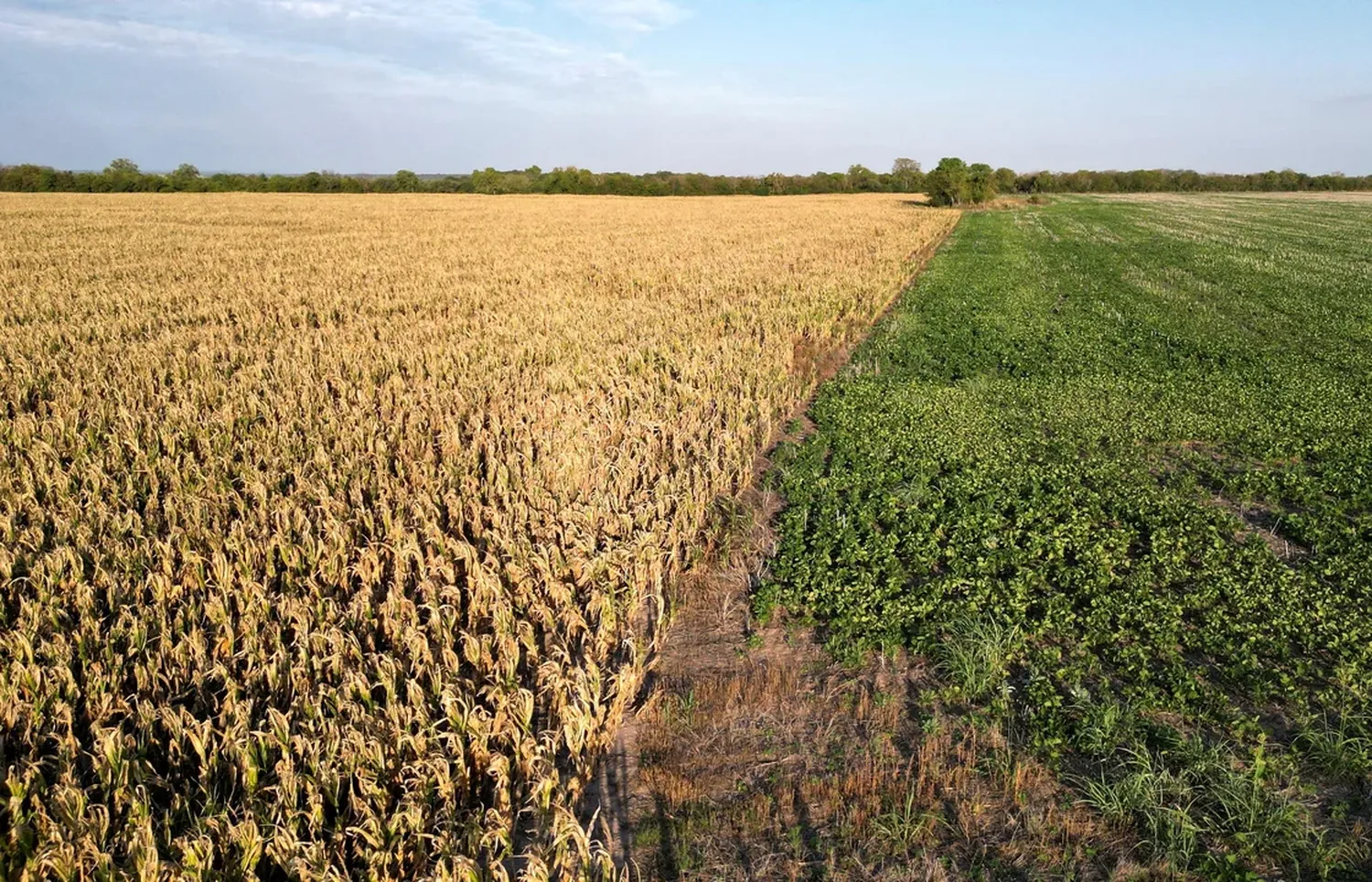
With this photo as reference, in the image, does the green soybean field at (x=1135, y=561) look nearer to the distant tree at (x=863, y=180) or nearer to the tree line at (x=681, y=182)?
the tree line at (x=681, y=182)

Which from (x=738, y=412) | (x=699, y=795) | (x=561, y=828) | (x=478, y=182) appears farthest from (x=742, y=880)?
(x=478, y=182)

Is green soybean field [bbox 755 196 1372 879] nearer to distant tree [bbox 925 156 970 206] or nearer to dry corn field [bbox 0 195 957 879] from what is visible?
dry corn field [bbox 0 195 957 879]

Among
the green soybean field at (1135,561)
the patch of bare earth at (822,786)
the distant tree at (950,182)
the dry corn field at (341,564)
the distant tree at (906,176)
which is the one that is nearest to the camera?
the dry corn field at (341,564)

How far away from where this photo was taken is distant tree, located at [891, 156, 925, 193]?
380 feet

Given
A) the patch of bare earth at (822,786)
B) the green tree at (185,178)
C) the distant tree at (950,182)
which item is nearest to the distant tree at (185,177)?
the green tree at (185,178)

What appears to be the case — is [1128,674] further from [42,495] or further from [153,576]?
[42,495]

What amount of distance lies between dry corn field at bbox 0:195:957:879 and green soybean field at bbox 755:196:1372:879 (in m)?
1.57

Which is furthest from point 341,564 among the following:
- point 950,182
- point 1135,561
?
point 950,182

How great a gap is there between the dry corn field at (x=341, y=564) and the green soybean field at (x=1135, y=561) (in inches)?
61.9

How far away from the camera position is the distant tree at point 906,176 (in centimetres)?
11594

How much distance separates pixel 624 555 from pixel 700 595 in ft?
2.72

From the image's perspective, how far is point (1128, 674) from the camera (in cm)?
502

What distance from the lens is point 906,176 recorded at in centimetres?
11638

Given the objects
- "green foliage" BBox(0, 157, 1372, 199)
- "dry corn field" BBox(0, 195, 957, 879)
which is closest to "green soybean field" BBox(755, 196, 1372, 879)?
"dry corn field" BBox(0, 195, 957, 879)
